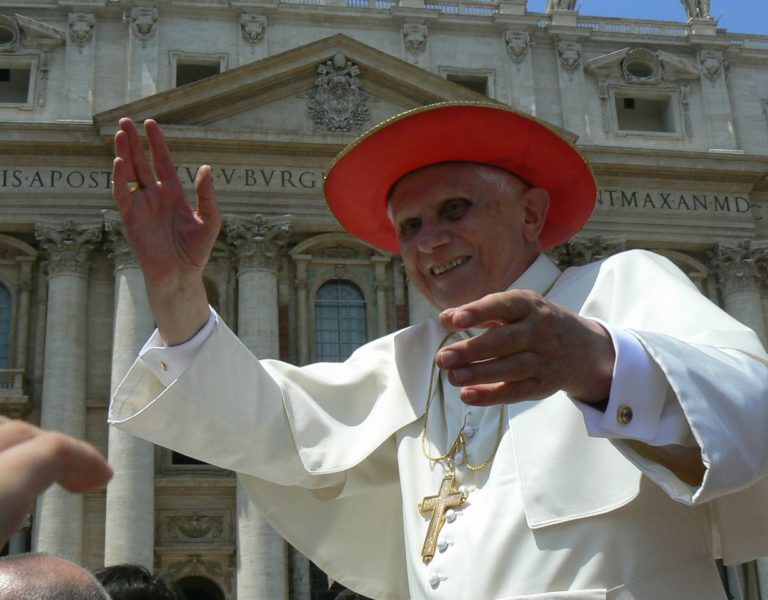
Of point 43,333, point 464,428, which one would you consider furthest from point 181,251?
point 43,333

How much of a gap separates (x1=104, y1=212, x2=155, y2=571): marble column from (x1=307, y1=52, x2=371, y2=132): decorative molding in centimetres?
532

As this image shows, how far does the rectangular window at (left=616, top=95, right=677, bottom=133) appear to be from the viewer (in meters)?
24.8

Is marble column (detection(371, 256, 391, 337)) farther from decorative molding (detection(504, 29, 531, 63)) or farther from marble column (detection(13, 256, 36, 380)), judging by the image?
marble column (detection(13, 256, 36, 380))

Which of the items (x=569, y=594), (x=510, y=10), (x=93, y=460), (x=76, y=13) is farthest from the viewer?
(x=510, y=10)

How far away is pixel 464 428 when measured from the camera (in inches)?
129

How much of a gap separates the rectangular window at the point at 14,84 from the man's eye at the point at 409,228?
20650 millimetres

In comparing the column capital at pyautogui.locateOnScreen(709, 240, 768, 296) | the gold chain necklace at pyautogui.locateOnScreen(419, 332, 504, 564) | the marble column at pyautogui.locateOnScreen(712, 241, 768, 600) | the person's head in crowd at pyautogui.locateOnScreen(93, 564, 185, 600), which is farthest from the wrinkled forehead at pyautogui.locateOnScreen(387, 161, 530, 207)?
the column capital at pyautogui.locateOnScreen(709, 240, 768, 296)

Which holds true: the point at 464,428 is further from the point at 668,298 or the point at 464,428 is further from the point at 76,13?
the point at 76,13

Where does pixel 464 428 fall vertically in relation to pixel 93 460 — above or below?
above

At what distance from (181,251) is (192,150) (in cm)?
1885

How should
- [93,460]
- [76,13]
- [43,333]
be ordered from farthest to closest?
[76,13], [43,333], [93,460]

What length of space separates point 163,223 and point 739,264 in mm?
21187

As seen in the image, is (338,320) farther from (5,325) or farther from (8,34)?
(8,34)

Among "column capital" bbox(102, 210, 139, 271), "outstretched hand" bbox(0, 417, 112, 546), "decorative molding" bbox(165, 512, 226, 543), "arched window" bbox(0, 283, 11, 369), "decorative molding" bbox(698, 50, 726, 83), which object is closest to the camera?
"outstretched hand" bbox(0, 417, 112, 546)
